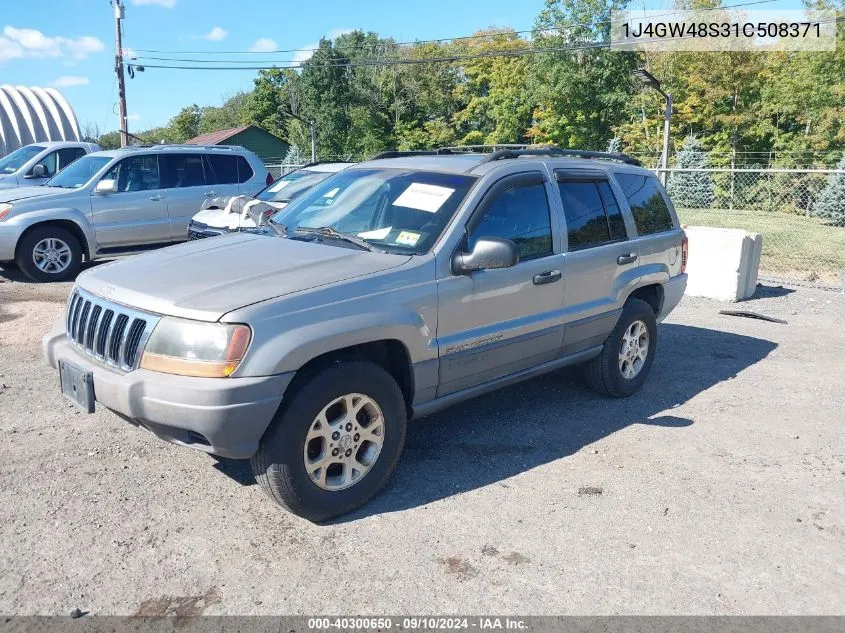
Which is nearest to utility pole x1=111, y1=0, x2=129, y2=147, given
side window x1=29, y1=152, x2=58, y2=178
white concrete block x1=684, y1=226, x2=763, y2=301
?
side window x1=29, y1=152, x2=58, y2=178

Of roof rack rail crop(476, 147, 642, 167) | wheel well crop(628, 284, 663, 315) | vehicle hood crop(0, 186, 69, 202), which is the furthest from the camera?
vehicle hood crop(0, 186, 69, 202)

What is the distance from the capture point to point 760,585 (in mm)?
3225

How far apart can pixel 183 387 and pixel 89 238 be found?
26.4 ft

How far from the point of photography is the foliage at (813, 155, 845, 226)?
22.2 m

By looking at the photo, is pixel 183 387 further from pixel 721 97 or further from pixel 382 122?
pixel 382 122

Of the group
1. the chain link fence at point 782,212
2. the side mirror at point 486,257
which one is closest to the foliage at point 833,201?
the chain link fence at point 782,212

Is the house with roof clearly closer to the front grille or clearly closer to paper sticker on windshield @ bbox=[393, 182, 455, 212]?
paper sticker on windshield @ bbox=[393, 182, 455, 212]

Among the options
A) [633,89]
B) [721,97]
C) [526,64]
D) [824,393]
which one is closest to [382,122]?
[526,64]

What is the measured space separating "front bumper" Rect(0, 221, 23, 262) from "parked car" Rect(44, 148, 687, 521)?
21.2 feet

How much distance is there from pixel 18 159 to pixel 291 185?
8.18 m

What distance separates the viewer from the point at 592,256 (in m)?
5.02

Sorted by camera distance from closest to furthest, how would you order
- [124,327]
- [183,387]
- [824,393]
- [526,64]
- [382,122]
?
[183,387], [124,327], [824,393], [526,64], [382,122]

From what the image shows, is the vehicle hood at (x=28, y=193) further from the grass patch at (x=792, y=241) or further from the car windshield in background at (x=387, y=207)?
the grass patch at (x=792, y=241)

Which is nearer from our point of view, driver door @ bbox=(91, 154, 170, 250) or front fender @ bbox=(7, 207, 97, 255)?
front fender @ bbox=(7, 207, 97, 255)
